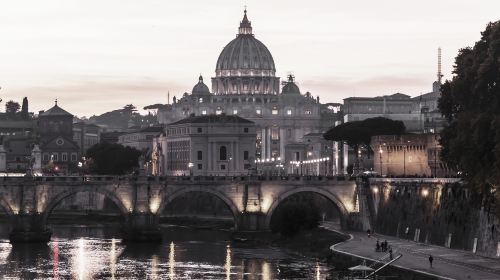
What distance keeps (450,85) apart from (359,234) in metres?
20.9

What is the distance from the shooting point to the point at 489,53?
303ft

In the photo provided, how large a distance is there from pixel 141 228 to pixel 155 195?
140 inches

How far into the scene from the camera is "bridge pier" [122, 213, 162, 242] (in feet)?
418

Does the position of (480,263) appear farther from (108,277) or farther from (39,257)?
(39,257)

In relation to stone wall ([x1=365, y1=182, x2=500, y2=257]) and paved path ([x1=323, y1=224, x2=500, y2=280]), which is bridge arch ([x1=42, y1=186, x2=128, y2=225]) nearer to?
stone wall ([x1=365, y1=182, x2=500, y2=257])

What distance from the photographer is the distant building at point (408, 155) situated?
140 metres

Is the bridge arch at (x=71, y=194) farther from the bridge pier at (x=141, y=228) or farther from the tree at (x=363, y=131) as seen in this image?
the tree at (x=363, y=131)

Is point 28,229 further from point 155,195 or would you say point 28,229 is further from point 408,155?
point 408,155

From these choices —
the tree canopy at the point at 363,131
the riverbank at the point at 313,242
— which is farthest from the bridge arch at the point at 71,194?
the tree canopy at the point at 363,131

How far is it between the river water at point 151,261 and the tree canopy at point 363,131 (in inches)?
1663

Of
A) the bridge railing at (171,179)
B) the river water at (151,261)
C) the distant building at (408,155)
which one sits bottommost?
the river water at (151,261)

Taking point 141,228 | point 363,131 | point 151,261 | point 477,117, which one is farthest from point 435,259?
point 363,131

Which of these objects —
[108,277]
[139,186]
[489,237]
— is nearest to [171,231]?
[139,186]

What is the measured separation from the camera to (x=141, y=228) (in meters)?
129
